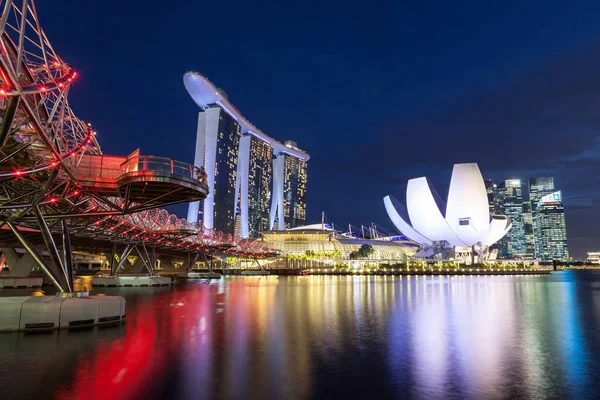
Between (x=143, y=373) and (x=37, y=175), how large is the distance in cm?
872

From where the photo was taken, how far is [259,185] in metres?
169

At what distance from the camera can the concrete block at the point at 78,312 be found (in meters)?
12.6

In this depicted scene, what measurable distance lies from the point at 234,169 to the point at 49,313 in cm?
11793

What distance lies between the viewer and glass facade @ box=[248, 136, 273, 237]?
16188cm

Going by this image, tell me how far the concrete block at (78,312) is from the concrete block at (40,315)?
0.16 meters

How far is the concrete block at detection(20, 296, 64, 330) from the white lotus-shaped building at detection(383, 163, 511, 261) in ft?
310

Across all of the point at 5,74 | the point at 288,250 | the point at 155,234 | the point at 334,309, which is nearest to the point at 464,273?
the point at 288,250

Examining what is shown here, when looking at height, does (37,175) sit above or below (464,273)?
above

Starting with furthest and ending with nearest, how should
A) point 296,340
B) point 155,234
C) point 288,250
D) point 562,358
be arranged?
point 288,250
point 155,234
point 296,340
point 562,358

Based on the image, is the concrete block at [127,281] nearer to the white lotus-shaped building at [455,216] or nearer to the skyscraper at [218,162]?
the skyscraper at [218,162]

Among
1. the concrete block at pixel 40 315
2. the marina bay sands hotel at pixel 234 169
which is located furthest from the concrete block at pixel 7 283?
the marina bay sands hotel at pixel 234 169

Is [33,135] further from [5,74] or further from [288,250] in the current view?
[288,250]

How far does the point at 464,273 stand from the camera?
291 feet

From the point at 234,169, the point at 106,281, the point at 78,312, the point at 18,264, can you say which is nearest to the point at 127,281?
the point at 106,281
